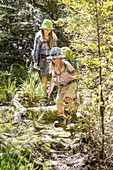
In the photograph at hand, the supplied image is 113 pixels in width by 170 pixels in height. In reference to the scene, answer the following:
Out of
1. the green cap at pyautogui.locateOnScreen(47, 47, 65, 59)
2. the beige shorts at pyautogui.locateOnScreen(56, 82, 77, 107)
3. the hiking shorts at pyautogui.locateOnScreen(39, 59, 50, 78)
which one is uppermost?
the green cap at pyautogui.locateOnScreen(47, 47, 65, 59)

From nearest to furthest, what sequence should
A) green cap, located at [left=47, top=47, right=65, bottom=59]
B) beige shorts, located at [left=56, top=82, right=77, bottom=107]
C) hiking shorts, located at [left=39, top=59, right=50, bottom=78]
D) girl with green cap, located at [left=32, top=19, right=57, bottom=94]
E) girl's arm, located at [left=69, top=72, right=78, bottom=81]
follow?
girl's arm, located at [left=69, top=72, right=78, bottom=81] → green cap, located at [left=47, top=47, right=65, bottom=59] → beige shorts, located at [left=56, top=82, right=77, bottom=107] → girl with green cap, located at [left=32, top=19, right=57, bottom=94] → hiking shorts, located at [left=39, top=59, right=50, bottom=78]

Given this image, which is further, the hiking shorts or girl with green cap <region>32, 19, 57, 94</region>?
the hiking shorts

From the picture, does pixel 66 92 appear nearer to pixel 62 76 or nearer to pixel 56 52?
pixel 62 76

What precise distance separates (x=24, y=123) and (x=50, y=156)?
732 millimetres

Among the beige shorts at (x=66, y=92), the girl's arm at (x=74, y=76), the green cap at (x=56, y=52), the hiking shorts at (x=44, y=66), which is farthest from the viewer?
the hiking shorts at (x=44, y=66)

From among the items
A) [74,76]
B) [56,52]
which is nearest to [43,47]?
[56,52]

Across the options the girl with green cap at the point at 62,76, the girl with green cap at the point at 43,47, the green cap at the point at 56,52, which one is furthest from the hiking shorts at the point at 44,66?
the green cap at the point at 56,52

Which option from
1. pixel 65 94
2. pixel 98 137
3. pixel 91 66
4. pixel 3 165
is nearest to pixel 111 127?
pixel 98 137

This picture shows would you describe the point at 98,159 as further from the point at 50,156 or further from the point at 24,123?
the point at 24,123

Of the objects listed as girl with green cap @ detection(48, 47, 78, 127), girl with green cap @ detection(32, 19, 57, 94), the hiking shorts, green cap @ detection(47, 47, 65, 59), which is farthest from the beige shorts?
A: the hiking shorts

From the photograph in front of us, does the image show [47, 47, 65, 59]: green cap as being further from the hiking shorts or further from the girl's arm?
the hiking shorts

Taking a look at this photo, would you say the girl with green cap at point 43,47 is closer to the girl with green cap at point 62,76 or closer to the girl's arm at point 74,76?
the girl with green cap at point 62,76

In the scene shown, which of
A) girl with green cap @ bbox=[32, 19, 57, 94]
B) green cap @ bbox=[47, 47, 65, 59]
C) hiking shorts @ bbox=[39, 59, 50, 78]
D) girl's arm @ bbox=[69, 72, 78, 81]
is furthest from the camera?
hiking shorts @ bbox=[39, 59, 50, 78]

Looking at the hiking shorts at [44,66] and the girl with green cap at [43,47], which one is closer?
the girl with green cap at [43,47]
